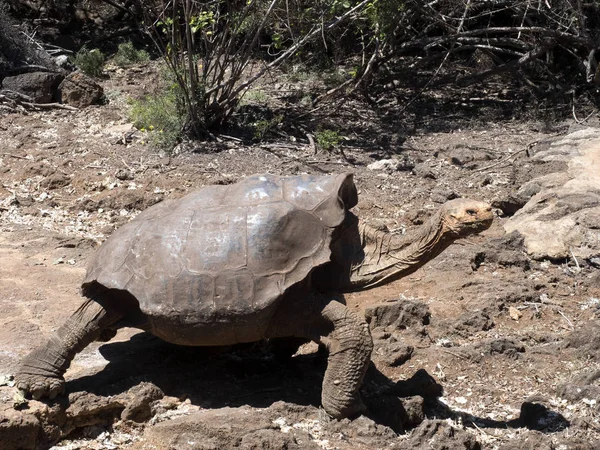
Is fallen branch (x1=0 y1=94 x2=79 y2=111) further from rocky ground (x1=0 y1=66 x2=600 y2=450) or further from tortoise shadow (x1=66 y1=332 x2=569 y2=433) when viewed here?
tortoise shadow (x1=66 y1=332 x2=569 y2=433)

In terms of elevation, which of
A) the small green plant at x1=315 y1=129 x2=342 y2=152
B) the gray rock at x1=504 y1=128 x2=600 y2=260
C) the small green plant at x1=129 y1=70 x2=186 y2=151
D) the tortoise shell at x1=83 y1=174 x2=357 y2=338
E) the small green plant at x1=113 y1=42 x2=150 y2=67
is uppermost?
the tortoise shell at x1=83 y1=174 x2=357 y2=338

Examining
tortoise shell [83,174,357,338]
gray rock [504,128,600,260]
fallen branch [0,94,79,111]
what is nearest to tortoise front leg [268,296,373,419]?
tortoise shell [83,174,357,338]

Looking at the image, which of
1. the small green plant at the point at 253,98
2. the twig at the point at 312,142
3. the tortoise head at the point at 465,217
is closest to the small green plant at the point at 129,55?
the small green plant at the point at 253,98

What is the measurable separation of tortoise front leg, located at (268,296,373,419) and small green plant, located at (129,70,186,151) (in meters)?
5.00

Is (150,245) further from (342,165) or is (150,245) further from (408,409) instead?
(342,165)

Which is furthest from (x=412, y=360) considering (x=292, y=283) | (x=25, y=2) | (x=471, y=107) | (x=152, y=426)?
(x=25, y=2)

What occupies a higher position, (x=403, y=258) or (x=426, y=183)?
(x=403, y=258)

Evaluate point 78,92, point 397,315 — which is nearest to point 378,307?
point 397,315

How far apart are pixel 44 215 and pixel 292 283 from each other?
4020 millimetres

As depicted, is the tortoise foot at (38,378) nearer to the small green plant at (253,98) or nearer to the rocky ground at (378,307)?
the rocky ground at (378,307)

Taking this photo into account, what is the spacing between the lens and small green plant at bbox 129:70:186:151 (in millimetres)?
8672

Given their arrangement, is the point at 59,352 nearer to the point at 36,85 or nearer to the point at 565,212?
the point at 565,212

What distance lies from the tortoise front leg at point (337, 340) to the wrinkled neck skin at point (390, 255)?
0.74ft

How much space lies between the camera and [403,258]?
4.02m
